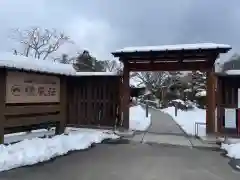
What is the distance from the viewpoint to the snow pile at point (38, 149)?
6.45 metres

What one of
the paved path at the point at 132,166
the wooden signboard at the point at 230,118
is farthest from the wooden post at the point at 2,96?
the wooden signboard at the point at 230,118

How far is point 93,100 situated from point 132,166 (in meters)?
6.68

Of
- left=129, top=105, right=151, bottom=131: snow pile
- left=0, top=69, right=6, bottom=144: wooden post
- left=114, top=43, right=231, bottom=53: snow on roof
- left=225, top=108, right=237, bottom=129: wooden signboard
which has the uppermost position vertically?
left=114, top=43, right=231, bottom=53: snow on roof

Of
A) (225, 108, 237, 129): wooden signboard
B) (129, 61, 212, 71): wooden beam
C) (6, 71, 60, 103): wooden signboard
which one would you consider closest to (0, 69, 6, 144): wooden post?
(6, 71, 60, 103): wooden signboard

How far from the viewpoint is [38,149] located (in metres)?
7.52

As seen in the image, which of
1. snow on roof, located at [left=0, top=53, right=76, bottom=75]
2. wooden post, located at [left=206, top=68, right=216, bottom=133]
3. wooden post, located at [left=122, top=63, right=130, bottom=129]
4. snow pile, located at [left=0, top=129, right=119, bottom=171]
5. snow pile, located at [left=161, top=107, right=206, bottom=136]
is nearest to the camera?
snow pile, located at [left=0, top=129, right=119, bottom=171]

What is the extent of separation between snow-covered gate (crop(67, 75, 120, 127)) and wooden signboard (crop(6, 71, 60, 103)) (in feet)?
6.56

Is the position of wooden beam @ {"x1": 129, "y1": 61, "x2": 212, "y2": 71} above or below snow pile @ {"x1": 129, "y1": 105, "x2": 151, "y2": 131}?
above

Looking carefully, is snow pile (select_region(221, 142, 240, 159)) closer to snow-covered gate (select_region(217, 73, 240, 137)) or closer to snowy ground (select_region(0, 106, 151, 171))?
snow-covered gate (select_region(217, 73, 240, 137))

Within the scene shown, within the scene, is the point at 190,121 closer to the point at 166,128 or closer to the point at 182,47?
the point at 166,128

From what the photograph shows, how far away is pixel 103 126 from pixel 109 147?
383cm

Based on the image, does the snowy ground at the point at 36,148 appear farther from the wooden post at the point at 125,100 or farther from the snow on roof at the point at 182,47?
the snow on roof at the point at 182,47

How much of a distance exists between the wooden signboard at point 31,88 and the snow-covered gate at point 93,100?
78.7 inches

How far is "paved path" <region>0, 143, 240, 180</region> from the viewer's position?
574cm
